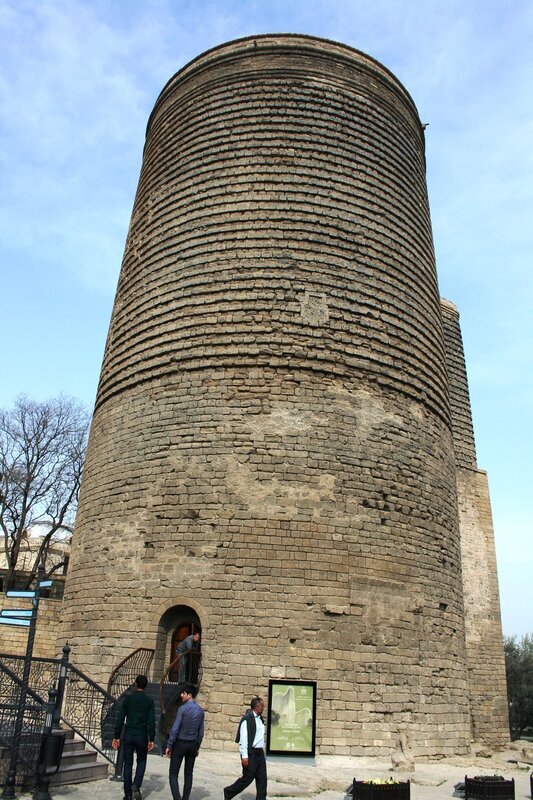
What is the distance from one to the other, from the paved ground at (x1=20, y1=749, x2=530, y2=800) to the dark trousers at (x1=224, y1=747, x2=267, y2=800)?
0.57 meters

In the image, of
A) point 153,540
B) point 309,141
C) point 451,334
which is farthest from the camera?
point 451,334

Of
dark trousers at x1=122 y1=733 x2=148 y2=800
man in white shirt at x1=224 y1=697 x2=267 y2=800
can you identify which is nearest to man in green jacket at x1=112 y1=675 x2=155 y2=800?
dark trousers at x1=122 y1=733 x2=148 y2=800

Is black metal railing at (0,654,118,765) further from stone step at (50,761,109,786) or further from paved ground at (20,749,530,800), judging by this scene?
paved ground at (20,749,530,800)

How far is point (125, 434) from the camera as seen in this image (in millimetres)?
12117

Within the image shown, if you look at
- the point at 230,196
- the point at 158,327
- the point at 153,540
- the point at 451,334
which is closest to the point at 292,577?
the point at 153,540

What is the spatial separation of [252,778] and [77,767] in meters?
2.01

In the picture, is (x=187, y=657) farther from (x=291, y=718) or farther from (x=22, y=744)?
(x=22, y=744)

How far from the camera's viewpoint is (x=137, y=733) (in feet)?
19.8

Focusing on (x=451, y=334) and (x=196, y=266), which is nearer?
(x=196, y=266)

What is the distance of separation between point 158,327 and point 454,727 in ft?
27.9

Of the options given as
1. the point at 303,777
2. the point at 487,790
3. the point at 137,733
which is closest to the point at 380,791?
the point at 487,790

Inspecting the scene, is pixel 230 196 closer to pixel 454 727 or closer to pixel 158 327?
pixel 158 327

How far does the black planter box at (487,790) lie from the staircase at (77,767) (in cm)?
389

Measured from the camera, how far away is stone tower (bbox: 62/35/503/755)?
388 inches
